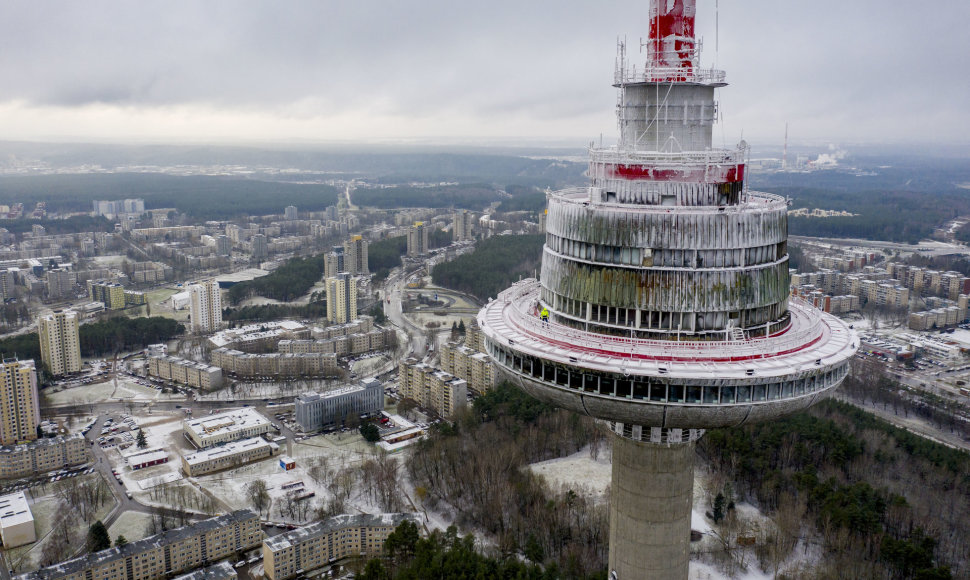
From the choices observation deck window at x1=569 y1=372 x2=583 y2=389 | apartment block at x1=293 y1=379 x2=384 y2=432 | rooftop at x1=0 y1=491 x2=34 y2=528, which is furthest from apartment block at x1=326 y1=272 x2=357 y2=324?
observation deck window at x1=569 y1=372 x2=583 y2=389

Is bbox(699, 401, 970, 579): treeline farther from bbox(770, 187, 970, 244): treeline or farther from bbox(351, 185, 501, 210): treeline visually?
bbox(351, 185, 501, 210): treeline

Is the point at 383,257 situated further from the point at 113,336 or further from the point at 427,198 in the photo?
the point at 427,198

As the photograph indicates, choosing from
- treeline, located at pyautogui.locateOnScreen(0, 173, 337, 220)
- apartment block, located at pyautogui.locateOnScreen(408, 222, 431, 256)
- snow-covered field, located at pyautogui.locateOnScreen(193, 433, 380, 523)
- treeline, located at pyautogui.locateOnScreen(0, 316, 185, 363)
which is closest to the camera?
snow-covered field, located at pyautogui.locateOnScreen(193, 433, 380, 523)

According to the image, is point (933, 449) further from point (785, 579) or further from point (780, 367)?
point (780, 367)

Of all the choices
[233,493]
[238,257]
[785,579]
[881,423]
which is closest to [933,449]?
[881,423]

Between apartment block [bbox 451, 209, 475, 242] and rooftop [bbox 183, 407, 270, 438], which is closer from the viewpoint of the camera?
rooftop [bbox 183, 407, 270, 438]
